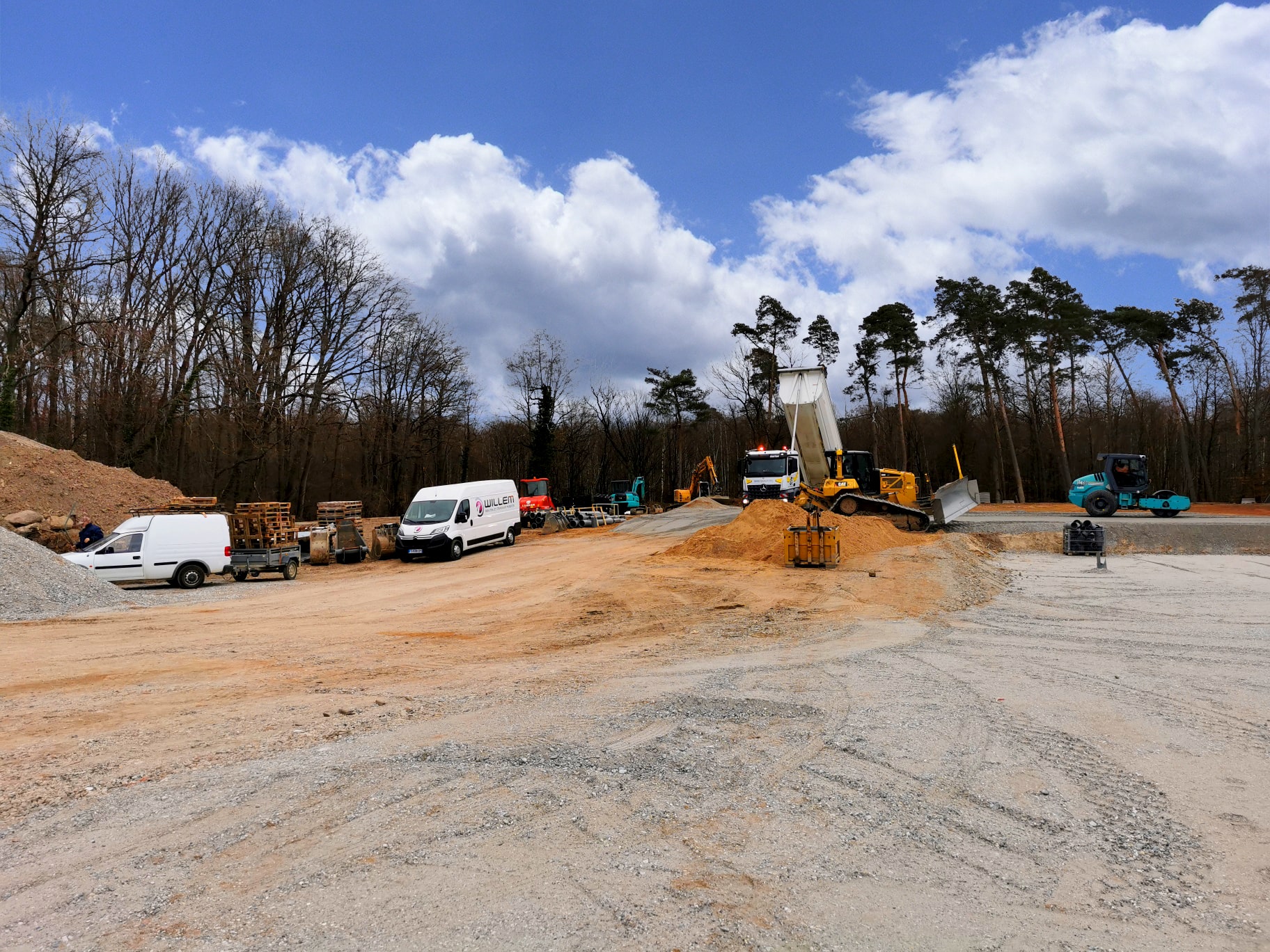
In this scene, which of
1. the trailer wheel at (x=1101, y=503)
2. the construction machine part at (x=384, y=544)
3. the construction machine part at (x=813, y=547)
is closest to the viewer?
the construction machine part at (x=813, y=547)

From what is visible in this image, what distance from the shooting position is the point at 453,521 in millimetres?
26078

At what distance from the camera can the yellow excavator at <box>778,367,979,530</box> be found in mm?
23203

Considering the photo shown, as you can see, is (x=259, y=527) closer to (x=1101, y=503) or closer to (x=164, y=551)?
(x=164, y=551)

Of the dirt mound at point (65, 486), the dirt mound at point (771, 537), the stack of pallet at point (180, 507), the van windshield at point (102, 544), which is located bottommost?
the dirt mound at point (771, 537)

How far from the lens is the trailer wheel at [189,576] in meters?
19.6

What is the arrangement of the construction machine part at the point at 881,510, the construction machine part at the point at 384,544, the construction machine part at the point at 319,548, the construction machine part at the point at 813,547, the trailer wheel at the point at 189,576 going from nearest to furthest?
the construction machine part at the point at 813,547
the trailer wheel at the point at 189,576
the construction machine part at the point at 881,510
the construction machine part at the point at 319,548
the construction machine part at the point at 384,544

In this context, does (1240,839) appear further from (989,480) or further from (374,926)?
(989,480)

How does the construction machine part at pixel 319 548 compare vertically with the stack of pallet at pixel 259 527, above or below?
below

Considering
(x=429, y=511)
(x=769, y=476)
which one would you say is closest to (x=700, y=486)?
(x=769, y=476)

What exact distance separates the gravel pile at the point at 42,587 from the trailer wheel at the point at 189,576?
279cm

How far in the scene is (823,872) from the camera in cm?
404

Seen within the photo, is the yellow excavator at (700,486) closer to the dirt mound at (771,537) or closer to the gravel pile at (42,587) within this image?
the dirt mound at (771,537)

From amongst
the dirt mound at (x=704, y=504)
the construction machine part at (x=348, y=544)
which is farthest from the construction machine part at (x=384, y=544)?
the dirt mound at (x=704, y=504)

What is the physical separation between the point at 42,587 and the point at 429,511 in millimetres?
12259
